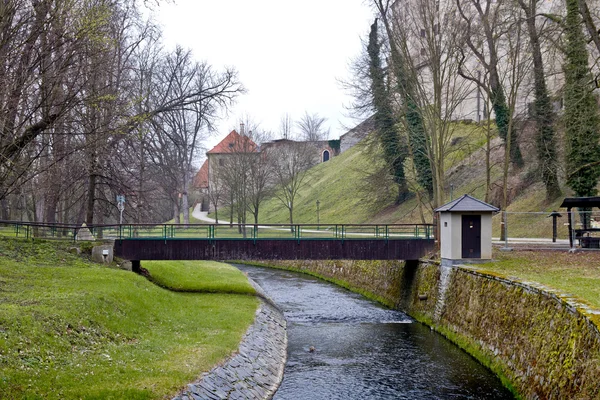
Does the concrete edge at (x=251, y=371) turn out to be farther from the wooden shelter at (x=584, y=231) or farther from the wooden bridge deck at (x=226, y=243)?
the wooden shelter at (x=584, y=231)

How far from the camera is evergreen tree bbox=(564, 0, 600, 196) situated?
99.7 feet

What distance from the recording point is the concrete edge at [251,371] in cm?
1236

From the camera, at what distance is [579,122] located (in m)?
31.5

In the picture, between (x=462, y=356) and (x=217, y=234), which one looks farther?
(x=217, y=234)

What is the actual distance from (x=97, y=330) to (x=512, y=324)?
11157mm

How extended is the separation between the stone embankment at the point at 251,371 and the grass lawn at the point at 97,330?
29cm

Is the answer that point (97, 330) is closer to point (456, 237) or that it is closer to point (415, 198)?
point (456, 237)

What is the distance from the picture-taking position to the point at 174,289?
1017 inches

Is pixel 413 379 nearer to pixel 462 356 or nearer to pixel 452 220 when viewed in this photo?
pixel 462 356

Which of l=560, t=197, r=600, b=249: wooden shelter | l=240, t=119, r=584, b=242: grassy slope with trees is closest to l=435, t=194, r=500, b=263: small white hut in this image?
l=560, t=197, r=600, b=249: wooden shelter

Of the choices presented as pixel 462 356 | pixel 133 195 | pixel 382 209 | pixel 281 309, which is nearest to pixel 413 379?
pixel 462 356

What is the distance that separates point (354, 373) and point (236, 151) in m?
40.0

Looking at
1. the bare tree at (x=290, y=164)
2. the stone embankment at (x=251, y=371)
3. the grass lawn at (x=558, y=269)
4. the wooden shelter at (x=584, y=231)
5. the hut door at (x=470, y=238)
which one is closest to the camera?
the stone embankment at (x=251, y=371)

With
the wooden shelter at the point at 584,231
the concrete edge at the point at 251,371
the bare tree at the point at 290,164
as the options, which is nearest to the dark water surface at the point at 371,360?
the concrete edge at the point at 251,371
